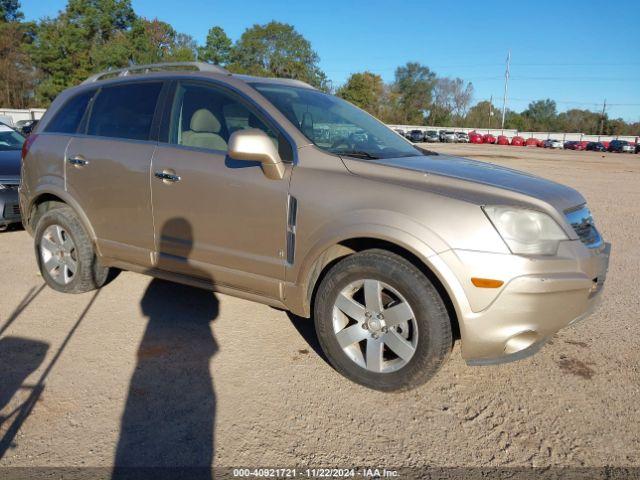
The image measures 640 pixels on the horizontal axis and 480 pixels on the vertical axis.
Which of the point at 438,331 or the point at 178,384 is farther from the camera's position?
the point at 178,384

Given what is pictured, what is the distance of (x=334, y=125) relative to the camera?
3.86m

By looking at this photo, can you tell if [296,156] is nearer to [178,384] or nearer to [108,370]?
[178,384]

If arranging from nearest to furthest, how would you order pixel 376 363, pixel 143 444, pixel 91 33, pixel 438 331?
pixel 143 444 → pixel 438 331 → pixel 376 363 → pixel 91 33

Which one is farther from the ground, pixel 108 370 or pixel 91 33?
pixel 91 33

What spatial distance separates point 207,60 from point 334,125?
240 ft

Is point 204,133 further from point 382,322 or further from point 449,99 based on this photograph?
point 449,99

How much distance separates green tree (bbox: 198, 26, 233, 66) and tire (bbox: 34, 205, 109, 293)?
73818mm

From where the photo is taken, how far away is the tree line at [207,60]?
58625mm

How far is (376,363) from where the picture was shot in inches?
120

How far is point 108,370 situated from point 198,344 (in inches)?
25.2

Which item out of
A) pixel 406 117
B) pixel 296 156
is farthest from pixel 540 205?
pixel 406 117

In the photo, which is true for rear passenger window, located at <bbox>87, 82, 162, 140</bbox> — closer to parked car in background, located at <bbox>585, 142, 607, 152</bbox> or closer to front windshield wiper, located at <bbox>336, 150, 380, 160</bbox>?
front windshield wiper, located at <bbox>336, 150, 380, 160</bbox>

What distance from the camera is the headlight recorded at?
2719 millimetres

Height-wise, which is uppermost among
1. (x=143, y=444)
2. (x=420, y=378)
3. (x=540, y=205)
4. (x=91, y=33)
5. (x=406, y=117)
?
(x=91, y=33)
